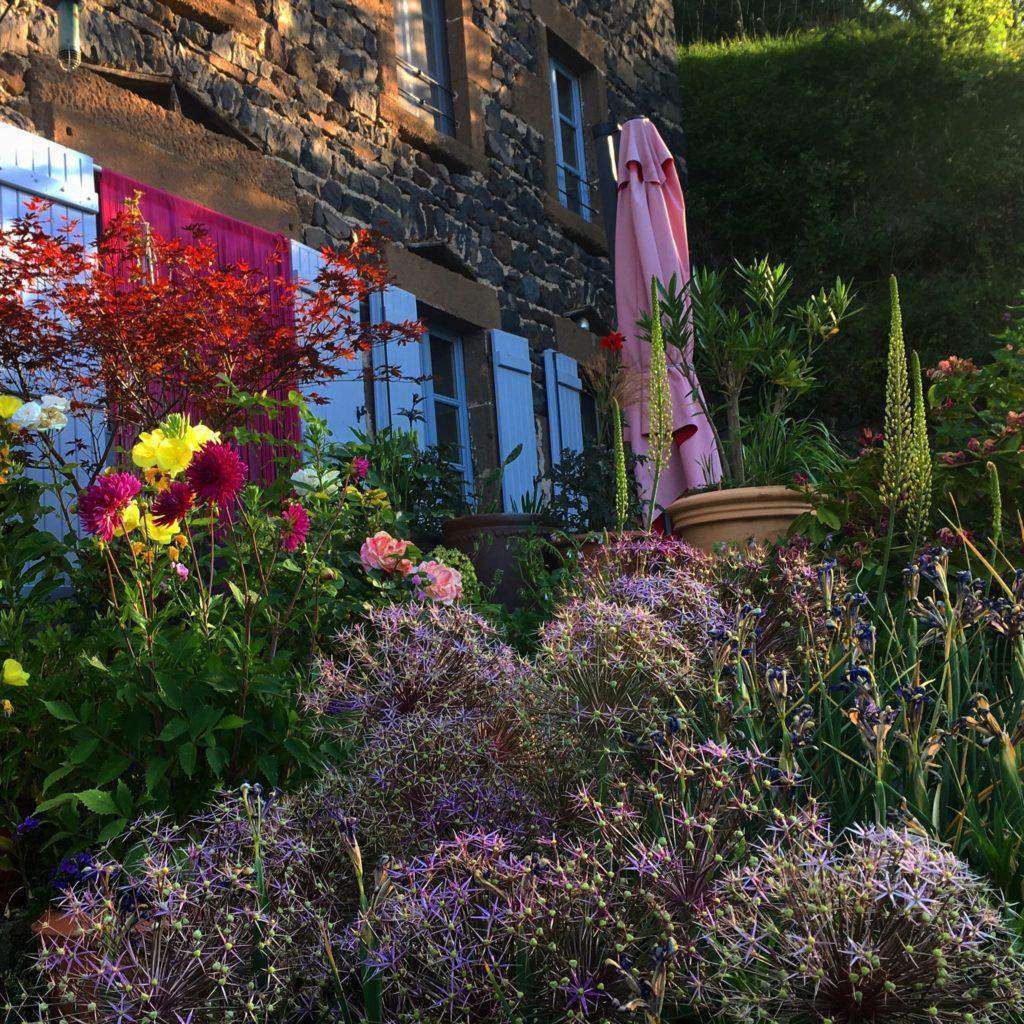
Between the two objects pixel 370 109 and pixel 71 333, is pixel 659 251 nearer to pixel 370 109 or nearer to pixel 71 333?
pixel 370 109

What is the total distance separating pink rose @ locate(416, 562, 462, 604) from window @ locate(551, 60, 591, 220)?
663cm

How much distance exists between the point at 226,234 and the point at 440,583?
10.7ft

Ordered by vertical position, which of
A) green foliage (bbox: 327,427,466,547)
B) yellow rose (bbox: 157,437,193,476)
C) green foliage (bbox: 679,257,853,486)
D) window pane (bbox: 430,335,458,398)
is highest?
window pane (bbox: 430,335,458,398)

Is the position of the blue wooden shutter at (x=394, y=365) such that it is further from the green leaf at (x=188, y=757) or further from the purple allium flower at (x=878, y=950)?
the purple allium flower at (x=878, y=950)

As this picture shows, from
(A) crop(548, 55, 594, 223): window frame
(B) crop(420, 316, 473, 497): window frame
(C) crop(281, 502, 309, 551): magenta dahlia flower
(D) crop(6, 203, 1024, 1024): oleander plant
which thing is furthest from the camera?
(A) crop(548, 55, 594, 223): window frame

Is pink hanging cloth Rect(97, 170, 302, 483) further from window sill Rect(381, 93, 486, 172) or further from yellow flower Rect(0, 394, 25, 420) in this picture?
yellow flower Rect(0, 394, 25, 420)

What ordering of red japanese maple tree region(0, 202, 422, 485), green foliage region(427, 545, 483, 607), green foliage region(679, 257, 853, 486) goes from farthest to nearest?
green foliage region(679, 257, 853, 486) < red japanese maple tree region(0, 202, 422, 485) < green foliage region(427, 545, 483, 607)

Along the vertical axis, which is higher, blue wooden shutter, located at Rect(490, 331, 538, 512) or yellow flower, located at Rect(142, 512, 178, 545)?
blue wooden shutter, located at Rect(490, 331, 538, 512)

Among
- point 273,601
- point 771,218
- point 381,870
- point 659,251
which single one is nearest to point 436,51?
point 659,251

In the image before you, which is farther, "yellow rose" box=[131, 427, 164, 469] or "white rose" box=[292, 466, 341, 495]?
"white rose" box=[292, 466, 341, 495]

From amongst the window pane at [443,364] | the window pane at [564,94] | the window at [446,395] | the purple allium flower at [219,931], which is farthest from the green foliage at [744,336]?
the window pane at [564,94]

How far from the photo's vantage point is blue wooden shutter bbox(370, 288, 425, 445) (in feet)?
21.6

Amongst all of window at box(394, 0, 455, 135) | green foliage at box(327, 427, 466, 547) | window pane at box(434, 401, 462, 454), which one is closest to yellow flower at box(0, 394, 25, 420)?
green foliage at box(327, 427, 466, 547)

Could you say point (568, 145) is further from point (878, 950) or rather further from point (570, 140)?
point (878, 950)
